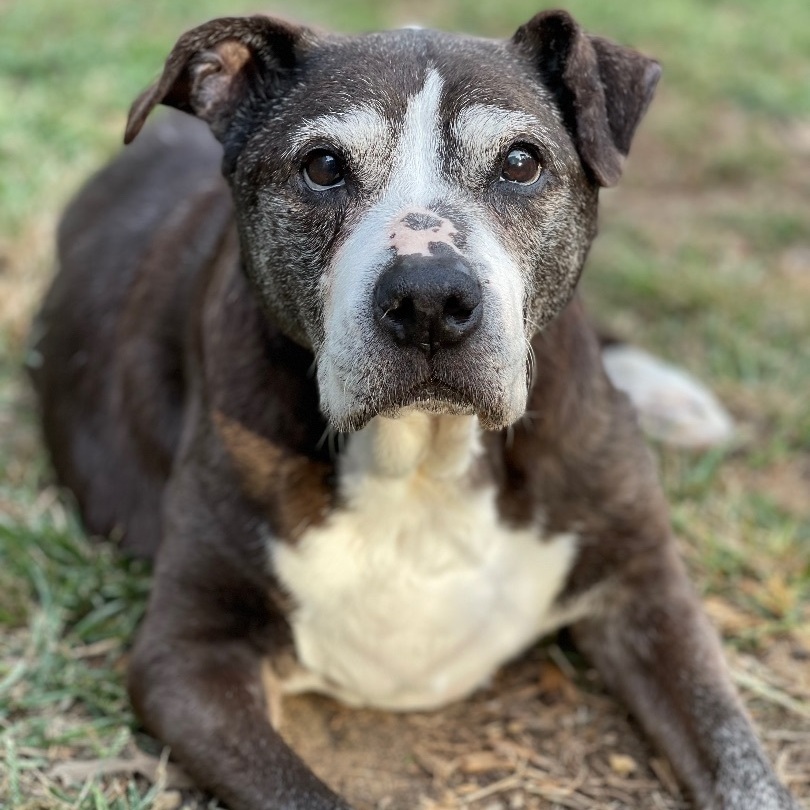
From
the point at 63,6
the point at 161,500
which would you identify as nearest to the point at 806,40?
the point at 63,6

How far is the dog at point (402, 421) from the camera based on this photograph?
295 centimetres

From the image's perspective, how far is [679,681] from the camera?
3566 mm

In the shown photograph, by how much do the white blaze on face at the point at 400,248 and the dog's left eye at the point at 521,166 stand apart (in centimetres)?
5

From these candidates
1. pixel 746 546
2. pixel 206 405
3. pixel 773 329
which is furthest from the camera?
pixel 773 329

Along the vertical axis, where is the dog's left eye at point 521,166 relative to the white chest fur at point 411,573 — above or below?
above

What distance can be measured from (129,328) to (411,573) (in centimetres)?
148

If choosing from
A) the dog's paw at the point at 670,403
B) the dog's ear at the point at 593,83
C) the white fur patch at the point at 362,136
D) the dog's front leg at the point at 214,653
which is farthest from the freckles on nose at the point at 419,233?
the dog's paw at the point at 670,403

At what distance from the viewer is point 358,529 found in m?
3.47

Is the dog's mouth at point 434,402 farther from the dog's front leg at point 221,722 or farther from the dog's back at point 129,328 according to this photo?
the dog's back at point 129,328

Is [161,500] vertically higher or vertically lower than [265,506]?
lower

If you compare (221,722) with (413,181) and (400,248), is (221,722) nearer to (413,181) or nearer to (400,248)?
(400,248)

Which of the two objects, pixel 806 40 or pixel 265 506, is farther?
pixel 806 40

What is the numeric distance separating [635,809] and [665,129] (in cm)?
497

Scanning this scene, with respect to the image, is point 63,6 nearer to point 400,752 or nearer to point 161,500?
point 161,500
